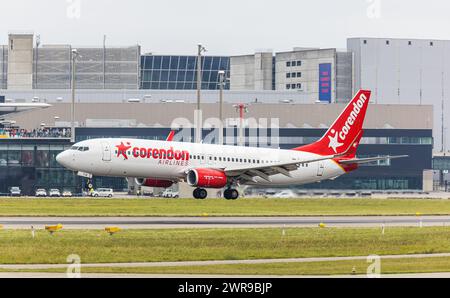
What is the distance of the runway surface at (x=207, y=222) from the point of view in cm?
6097

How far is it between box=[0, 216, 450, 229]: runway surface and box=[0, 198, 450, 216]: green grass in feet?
14.3

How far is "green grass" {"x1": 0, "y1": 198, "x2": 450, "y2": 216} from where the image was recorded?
7475cm

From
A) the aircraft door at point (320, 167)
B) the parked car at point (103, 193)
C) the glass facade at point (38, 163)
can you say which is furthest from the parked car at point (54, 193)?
the aircraft door at point (320, 167)

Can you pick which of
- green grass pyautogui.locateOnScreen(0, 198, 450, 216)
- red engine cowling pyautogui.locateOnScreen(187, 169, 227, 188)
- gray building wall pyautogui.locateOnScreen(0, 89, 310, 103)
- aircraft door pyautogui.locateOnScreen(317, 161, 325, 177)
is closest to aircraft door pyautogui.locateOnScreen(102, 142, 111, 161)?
green grass pyautogui.locateOnScreen(0, 198, 450, 216)

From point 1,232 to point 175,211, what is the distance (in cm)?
2324

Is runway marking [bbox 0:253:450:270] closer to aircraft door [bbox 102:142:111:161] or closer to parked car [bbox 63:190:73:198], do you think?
aircraft door [bbox 102:142:111:161]

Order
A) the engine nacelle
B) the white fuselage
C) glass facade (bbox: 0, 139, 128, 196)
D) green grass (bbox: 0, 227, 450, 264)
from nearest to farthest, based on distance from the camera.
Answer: green grass (bbox: 0, 227, 450, 264)
the white fuselage
the engine nacelle
glass facade (bbox: 0, 139, 128, 196)

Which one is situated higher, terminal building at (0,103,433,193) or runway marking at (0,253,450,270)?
terminal building at (0,103,433,193)

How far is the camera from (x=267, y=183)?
90.1 m

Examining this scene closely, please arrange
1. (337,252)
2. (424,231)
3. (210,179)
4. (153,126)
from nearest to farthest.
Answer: (337,252) → (424,231) → (210,179) → (153,126)

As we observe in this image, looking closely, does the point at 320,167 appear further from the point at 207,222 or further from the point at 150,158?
the point at 207,222
